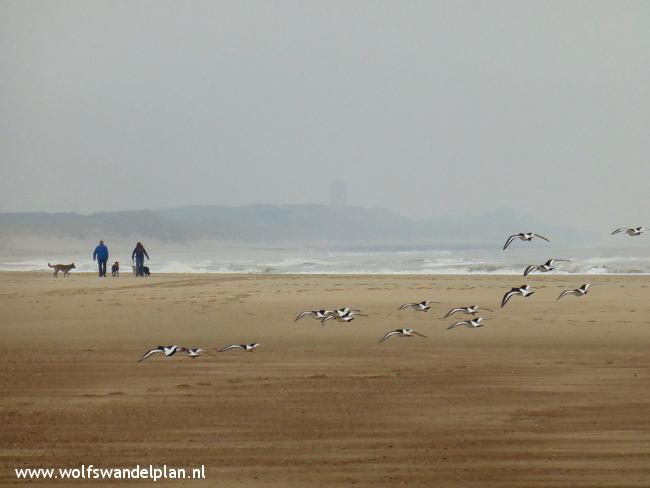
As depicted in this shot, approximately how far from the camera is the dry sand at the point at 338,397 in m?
8.30

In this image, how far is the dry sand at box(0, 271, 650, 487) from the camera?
8.30m

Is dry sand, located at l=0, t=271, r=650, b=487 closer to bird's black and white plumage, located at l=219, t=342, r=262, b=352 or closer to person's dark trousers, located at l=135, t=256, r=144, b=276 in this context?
bird's black and white plumage, located at l=219, t=342, r=262, b=352

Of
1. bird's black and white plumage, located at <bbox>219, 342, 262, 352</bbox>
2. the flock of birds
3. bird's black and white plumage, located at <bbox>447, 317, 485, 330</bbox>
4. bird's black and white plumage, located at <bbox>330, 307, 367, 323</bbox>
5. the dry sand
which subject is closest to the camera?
the dry sand

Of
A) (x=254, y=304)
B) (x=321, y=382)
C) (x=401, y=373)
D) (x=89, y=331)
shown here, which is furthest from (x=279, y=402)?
(x=254, y=304)

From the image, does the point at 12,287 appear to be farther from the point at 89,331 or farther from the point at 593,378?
the point at 593,378

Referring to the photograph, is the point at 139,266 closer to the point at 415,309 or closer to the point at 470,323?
the point at 415,309

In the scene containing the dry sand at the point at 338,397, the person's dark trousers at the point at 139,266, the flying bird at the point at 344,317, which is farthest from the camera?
the person's dark trousers at the point at 139,266

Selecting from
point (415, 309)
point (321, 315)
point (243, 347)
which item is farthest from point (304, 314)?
point (243, 347)

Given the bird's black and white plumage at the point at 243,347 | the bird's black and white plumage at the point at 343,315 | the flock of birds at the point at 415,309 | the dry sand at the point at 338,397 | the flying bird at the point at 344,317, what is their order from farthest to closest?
the flying bird at the point at 344,317
the bird's black and white plumage at the point at 343,315
the bird's black and white plumage at the point at 243,347
the flock of birds at the point at 415,309
the dry sand at the point at 338,397

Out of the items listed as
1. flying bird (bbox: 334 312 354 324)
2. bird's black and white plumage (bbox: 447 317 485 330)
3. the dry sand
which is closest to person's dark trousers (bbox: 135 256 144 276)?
the dry sand

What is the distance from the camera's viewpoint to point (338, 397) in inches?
434

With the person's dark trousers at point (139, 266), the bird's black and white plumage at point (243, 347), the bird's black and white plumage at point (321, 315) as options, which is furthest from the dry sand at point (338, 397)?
the person's dark trousers at point (139, 266)

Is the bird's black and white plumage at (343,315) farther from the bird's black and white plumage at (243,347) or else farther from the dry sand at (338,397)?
the bird's black and white plumage at (243,347)

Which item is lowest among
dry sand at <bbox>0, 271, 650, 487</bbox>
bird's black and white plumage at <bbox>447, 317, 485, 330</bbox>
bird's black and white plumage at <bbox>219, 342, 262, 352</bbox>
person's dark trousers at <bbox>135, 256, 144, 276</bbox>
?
dry sand at <bbox>0, 271, 650, 487</bbox>
